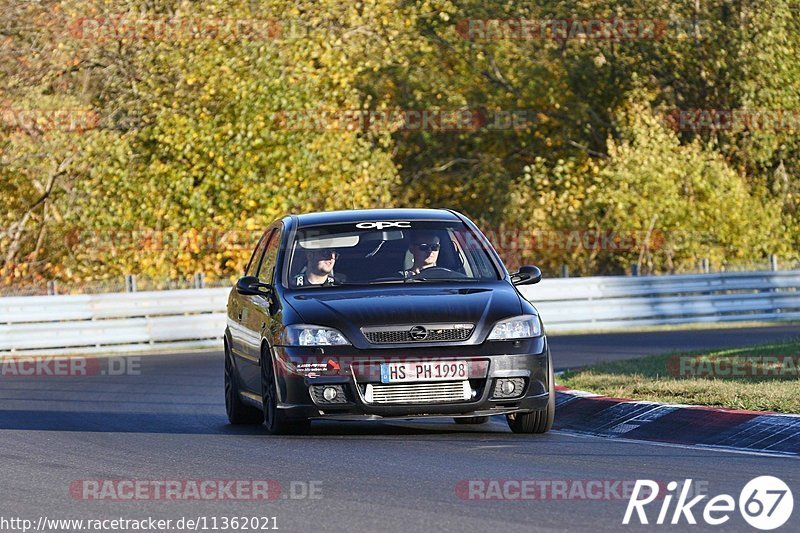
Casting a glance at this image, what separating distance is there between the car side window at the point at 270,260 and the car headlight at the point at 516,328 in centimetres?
205

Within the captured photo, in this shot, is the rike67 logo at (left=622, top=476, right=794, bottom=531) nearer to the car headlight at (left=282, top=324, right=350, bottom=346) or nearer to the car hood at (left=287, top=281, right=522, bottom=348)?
the car hood at (left=287, top=281, right=522, bottom=348)

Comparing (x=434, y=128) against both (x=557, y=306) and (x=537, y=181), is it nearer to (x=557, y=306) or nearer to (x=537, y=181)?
(x=537, y=181)

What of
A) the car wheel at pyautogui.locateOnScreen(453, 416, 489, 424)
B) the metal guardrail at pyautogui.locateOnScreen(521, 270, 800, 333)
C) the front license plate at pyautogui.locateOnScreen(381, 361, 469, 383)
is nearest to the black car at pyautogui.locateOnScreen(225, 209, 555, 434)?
the front license plate at pyautogui.locateOnScreen(381, 361, 469, 383)

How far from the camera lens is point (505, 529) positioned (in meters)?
7.48

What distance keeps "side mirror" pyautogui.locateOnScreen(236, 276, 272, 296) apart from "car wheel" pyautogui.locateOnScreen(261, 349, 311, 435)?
56 centimetres

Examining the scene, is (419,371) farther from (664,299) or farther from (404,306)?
(664,299)

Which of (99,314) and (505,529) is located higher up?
(505,529)

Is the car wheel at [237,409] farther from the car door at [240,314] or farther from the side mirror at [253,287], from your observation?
the side mirror at [253,287]

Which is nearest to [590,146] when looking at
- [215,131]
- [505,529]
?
[215,131]

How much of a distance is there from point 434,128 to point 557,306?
1670 centimetres

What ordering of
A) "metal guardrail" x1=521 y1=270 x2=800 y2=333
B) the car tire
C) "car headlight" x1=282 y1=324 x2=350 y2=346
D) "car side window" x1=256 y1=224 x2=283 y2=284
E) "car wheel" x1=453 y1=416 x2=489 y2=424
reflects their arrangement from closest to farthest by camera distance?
"car headlight" x1=282 y1=324 x2=350 y2=346 < the car tire < "car side window" x1=256 y1=224 x2=283 y2=284 < "car wheel" x1=453 y1=416 x2=489 y2=424 < "metal guardrail" x1=521 y1=270 x2=800 y2=333

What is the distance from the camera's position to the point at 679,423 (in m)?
11.6

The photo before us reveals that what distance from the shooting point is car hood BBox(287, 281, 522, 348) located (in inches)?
440

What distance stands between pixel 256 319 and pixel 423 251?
138 cm
